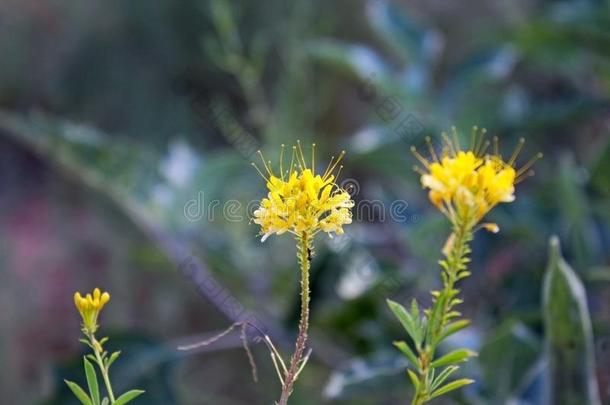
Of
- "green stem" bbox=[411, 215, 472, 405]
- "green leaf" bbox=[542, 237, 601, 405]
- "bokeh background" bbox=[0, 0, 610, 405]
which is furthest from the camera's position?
"bokeh background" bbox=[0, 0, 610, 405]

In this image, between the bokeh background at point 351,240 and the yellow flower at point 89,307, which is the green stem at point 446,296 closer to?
the yellow flower at point 89,307

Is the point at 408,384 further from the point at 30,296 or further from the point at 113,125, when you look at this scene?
the point at 113,125

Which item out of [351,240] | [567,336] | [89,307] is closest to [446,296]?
[89,307]

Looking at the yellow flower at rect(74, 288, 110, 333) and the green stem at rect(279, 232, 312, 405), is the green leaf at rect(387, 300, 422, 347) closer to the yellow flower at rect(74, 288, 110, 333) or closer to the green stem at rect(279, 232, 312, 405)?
the green stem at rect(279, 232, 312, 405)

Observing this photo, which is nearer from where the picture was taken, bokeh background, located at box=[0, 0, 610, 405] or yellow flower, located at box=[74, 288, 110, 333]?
yellow flower, located at box=[74, 288, 110, 333]

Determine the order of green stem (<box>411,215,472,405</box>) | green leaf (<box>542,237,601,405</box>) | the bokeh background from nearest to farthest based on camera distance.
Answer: green stem (<box>411,215,472,405</box>) → green leaf (<box>542,237,601,405</box>) → the bokeh background

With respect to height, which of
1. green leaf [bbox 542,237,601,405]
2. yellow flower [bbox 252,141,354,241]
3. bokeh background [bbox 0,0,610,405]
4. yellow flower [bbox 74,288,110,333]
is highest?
bokeh background [bbox 0,0,610,405]

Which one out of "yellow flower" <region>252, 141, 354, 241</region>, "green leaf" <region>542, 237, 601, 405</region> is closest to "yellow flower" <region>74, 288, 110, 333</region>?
"yellow flower" <region>252, 141, 354, 241</region>

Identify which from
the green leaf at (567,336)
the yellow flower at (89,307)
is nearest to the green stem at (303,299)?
the yellow flower at (89,307)
